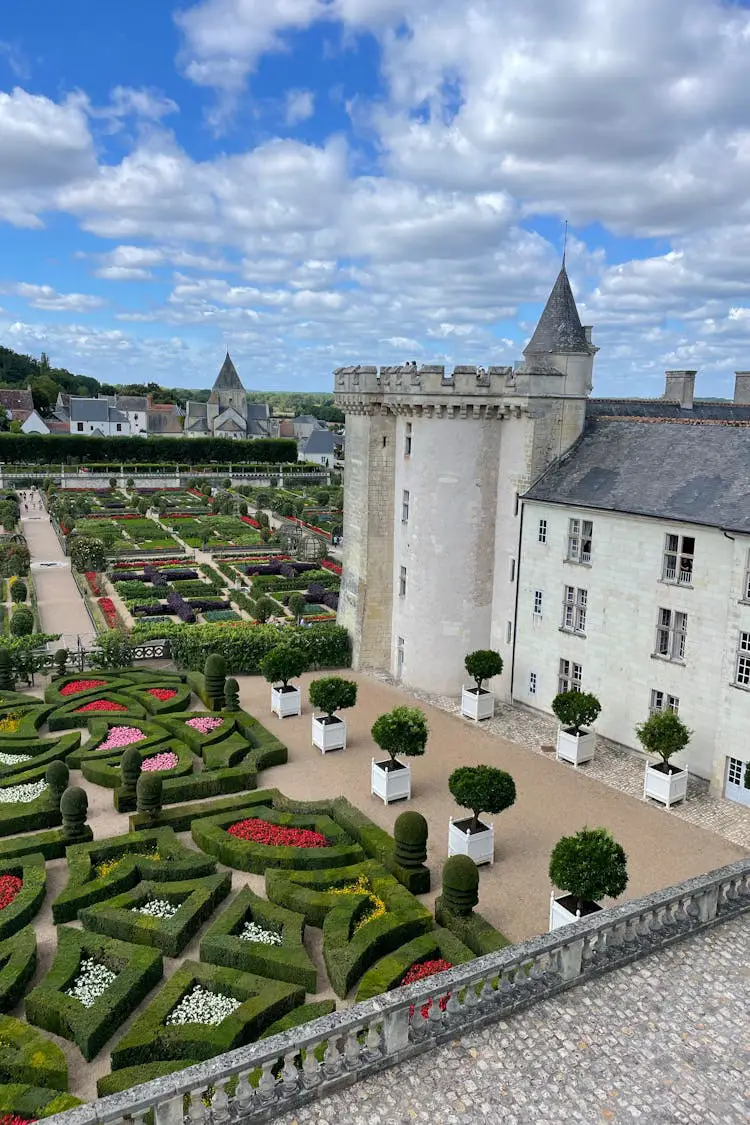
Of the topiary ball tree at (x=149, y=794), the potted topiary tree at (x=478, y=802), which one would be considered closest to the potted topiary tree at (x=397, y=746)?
the potted topiary tree at (x=478, y=802)

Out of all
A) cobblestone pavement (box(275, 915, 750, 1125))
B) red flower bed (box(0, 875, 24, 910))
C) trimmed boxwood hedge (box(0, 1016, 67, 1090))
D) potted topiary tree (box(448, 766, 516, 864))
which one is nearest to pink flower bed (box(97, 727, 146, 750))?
red flower bed (box(0, 875, 24, 910))

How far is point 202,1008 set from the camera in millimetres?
13250

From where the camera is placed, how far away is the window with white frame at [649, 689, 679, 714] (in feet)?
A: 75.0

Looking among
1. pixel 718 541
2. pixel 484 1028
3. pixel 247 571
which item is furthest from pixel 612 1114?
pixel 247 571

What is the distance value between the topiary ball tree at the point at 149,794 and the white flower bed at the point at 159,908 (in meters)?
3.24

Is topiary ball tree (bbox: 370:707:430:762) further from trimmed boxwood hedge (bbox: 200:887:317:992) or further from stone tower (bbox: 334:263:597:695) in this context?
stone tower (bbox: 334:263:597:695)

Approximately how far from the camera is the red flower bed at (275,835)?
18.8 meters

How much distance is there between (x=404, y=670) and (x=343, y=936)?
1624 centimetres

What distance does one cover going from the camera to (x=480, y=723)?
90.1ft

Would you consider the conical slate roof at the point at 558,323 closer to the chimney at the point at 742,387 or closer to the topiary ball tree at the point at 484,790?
the chimney at the point at 742,387

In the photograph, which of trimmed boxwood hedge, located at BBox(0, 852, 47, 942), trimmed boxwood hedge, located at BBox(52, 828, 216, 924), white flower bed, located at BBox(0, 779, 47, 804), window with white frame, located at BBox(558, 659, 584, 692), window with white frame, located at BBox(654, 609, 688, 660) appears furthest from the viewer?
window with white frame, located at BBox(558, 659, 584, 692)

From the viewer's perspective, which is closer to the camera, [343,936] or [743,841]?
[343,936]

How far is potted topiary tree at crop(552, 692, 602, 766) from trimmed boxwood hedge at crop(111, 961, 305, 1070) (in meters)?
12.8

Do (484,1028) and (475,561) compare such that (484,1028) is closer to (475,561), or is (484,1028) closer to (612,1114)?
(612,1114)
